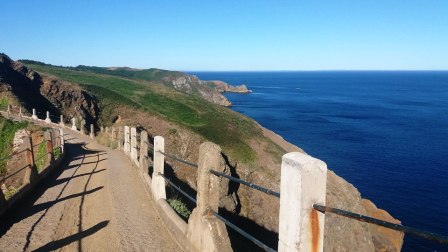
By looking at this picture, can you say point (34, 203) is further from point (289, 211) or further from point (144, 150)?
point (289, 211)

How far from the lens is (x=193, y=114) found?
162 feet

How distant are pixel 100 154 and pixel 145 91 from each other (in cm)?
4308

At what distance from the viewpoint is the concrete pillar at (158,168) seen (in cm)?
945

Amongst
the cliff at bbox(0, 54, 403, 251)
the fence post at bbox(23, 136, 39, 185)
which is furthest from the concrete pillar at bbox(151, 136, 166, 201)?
the fence post at bbox(23, 136, 39, 185)

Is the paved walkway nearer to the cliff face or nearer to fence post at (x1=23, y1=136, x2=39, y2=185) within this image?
fence post at (x1=23, y1=136, x2=39, y2=185)

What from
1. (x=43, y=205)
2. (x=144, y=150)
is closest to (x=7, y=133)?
(x=144, y=150)

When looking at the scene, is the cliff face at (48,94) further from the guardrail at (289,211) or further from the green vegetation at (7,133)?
the guardrail at (289,211)

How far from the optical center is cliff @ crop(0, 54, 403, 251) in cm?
2400

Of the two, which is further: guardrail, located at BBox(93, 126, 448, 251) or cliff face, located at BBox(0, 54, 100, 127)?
cliff face, located at BBox(0, 54, 100, 127)

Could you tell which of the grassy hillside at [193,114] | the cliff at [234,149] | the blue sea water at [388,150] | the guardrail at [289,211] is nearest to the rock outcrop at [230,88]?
the blue sea water at [388,150]

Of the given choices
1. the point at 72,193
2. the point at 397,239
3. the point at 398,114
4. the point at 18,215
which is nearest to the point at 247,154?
the point at 397,239

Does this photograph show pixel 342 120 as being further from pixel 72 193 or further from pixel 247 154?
pixel 72 193

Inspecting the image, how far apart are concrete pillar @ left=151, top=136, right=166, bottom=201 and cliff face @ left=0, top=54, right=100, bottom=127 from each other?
3248 cm

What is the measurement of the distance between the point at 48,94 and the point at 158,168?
1548 inches
